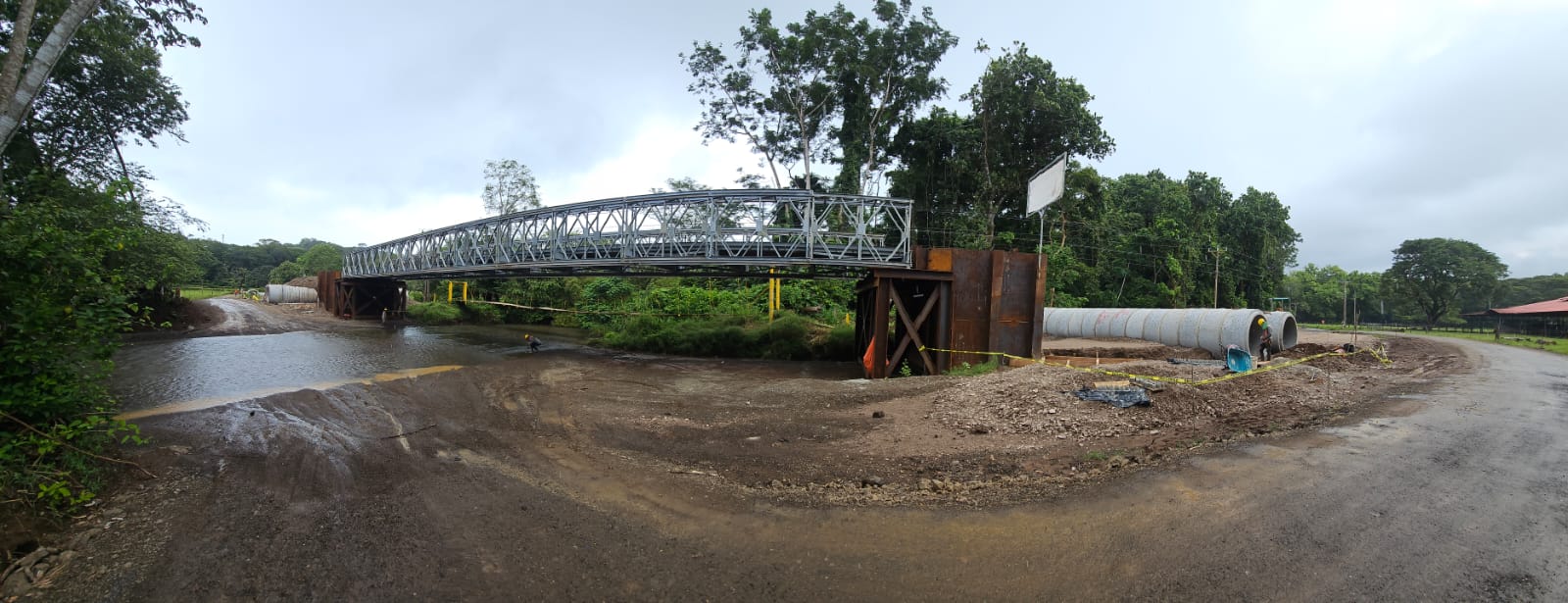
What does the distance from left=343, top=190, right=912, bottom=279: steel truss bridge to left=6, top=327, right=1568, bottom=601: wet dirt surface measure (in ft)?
28.4

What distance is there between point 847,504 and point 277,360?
67.5 ft

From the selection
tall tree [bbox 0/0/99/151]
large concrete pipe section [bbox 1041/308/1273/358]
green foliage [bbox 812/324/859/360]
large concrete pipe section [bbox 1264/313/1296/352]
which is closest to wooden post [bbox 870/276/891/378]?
large concrete pipe section [bbox 1041/308/1273/358]

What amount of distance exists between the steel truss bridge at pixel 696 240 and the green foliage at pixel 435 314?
11125 mm

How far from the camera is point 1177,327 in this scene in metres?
19.8

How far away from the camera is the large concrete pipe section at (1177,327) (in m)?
17.7

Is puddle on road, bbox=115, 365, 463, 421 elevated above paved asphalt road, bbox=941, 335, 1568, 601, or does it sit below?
below

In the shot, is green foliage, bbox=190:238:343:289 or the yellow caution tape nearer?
the yellow caution tape

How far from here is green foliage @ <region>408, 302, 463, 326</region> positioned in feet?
132

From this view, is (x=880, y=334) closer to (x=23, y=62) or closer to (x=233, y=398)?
(x=233, y=398)

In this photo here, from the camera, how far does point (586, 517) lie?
5.11 metres

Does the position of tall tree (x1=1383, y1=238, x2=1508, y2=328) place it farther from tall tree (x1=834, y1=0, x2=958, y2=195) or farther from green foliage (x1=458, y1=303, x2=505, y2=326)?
green foliage (x1=458, y1=303, x2=505, y2=326)

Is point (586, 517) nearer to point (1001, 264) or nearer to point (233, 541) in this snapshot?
point (233, 541)

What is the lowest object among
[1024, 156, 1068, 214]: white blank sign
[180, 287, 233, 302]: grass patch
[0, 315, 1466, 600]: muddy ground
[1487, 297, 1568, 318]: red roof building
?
[0, 315, 1466, 600]: muddy ground

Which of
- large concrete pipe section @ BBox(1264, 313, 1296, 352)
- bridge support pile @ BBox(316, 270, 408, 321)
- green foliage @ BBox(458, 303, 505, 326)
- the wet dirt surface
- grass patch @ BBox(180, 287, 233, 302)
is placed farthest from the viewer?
grass patch @ BBox(180, 287, 233, 302)
